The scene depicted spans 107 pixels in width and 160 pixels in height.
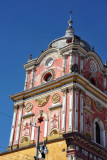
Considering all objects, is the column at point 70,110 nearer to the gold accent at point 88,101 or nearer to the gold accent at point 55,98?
the gold accent at point 55,98

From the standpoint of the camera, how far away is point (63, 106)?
2767 cm

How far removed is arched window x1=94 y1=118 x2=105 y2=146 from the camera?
28884 mm

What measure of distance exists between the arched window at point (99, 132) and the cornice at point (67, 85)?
2.49 metres

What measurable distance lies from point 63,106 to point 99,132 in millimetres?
4547

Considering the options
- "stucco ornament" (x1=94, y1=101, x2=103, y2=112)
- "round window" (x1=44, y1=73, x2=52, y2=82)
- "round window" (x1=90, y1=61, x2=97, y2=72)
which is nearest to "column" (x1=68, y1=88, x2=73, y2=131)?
"stucco ornament" (x1=94, y1=101, x2=103, y2=112)

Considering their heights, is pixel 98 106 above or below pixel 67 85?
below

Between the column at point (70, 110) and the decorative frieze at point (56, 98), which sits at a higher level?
the decorative frieze at point (56, 98)

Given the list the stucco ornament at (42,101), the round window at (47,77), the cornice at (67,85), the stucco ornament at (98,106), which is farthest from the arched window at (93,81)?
the stucco ornament at (42,101)

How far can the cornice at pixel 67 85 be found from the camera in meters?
28.3

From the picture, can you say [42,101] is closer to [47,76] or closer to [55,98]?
[55,98]

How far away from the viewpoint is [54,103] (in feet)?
94.3

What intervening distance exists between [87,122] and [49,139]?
3.57m

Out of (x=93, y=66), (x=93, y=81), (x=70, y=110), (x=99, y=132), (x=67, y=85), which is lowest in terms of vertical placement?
(x=99, y=132)

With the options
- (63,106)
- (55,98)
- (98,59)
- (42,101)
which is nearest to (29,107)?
(42,101)
